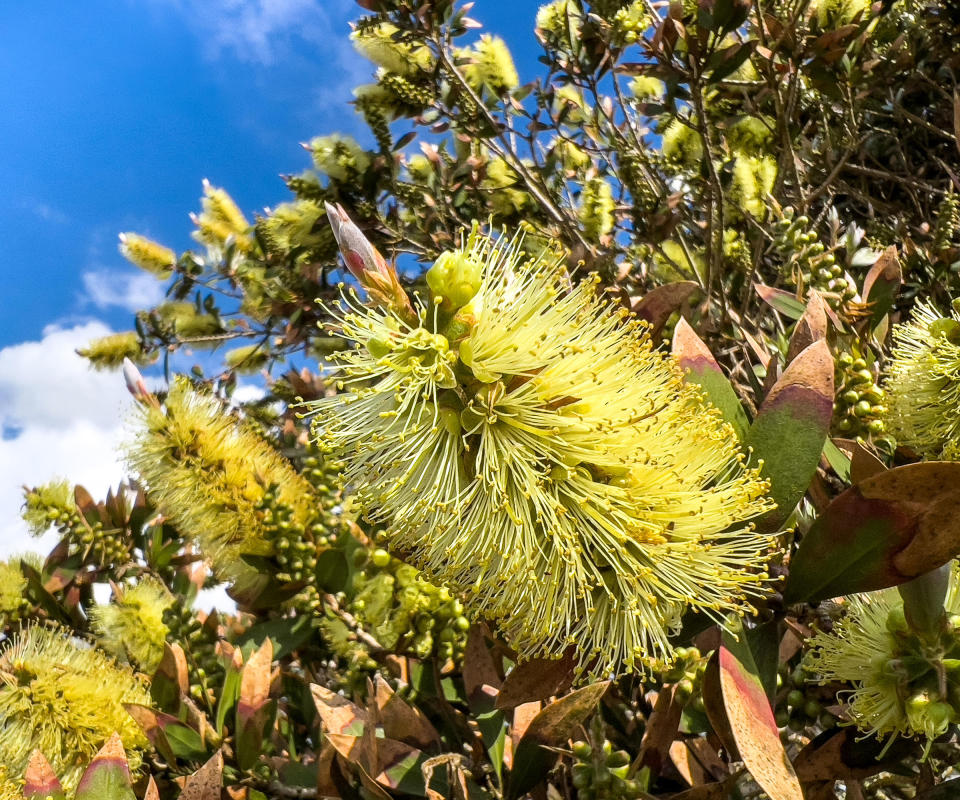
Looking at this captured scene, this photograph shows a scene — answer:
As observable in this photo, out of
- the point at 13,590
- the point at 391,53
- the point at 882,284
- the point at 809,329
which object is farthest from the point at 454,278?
the point at 391,53

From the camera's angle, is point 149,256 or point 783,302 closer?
point 783,302

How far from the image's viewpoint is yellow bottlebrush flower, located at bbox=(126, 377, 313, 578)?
5.84 ft

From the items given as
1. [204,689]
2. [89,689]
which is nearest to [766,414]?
[204,689]

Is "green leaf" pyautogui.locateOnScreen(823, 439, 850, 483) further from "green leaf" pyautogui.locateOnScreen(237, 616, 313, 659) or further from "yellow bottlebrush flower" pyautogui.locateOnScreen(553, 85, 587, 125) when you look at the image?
"yellow bottlebrush flower" pyautogui.locateOnScreen(553, 85, 587, 125)

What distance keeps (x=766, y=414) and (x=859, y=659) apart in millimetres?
411

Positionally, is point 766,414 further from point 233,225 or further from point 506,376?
point 233,225

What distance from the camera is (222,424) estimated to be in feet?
6.15

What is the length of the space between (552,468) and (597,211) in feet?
6.12

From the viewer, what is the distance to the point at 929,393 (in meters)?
1.39

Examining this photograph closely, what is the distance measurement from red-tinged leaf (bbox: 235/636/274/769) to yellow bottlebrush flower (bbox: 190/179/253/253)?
2.58m

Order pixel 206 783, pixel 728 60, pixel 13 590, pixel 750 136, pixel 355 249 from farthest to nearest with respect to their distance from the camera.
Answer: pixel 750 136
pixel 13 590
pixel 728 60
pixel 206 783
pixel 355 249

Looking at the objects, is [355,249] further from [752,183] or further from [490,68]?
[490,68]

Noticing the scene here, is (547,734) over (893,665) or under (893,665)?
over

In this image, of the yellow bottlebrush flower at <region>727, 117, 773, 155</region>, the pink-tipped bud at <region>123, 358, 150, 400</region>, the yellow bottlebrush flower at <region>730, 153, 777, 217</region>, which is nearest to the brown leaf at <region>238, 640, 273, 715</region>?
the pink-tipped bud at <region>123, 358, 150, 400</region>
